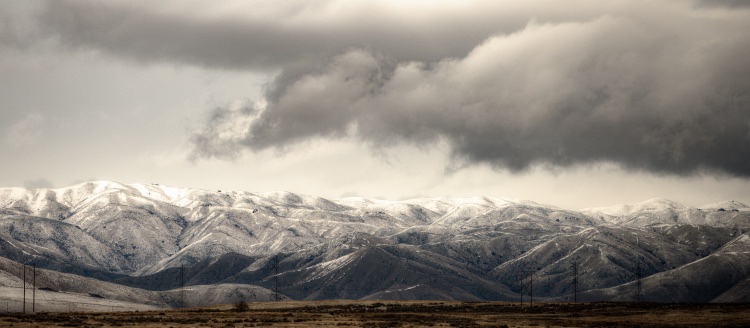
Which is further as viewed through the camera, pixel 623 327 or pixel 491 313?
pixel 491 313

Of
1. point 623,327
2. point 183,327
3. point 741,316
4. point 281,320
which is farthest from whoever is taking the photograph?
point 741,316

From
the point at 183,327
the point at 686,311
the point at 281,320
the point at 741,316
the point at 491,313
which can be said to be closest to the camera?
the point at 183,327

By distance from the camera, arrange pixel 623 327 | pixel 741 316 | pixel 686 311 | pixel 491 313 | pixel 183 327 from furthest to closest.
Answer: pixel 491 313
pixel 686 311
pixel 741 316
pixel 623 327
pixel 183 327

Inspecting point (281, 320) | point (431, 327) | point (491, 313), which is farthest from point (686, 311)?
point (281, 320)

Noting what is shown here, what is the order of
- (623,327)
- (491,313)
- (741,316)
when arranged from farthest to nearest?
(491,313)
(741,316)
(623,327)

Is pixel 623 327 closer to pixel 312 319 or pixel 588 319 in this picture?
pixel 588 319

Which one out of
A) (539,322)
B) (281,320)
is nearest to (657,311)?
(539,322)

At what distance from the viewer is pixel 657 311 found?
6786 inches

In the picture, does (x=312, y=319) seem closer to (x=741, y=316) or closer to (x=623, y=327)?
(x=623, y=327)

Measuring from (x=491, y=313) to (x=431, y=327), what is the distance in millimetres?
57751

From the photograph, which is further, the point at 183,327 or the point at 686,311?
the point at 686,311

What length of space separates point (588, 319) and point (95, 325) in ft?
265

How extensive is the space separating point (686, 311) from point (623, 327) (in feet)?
145

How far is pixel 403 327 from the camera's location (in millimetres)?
126625
